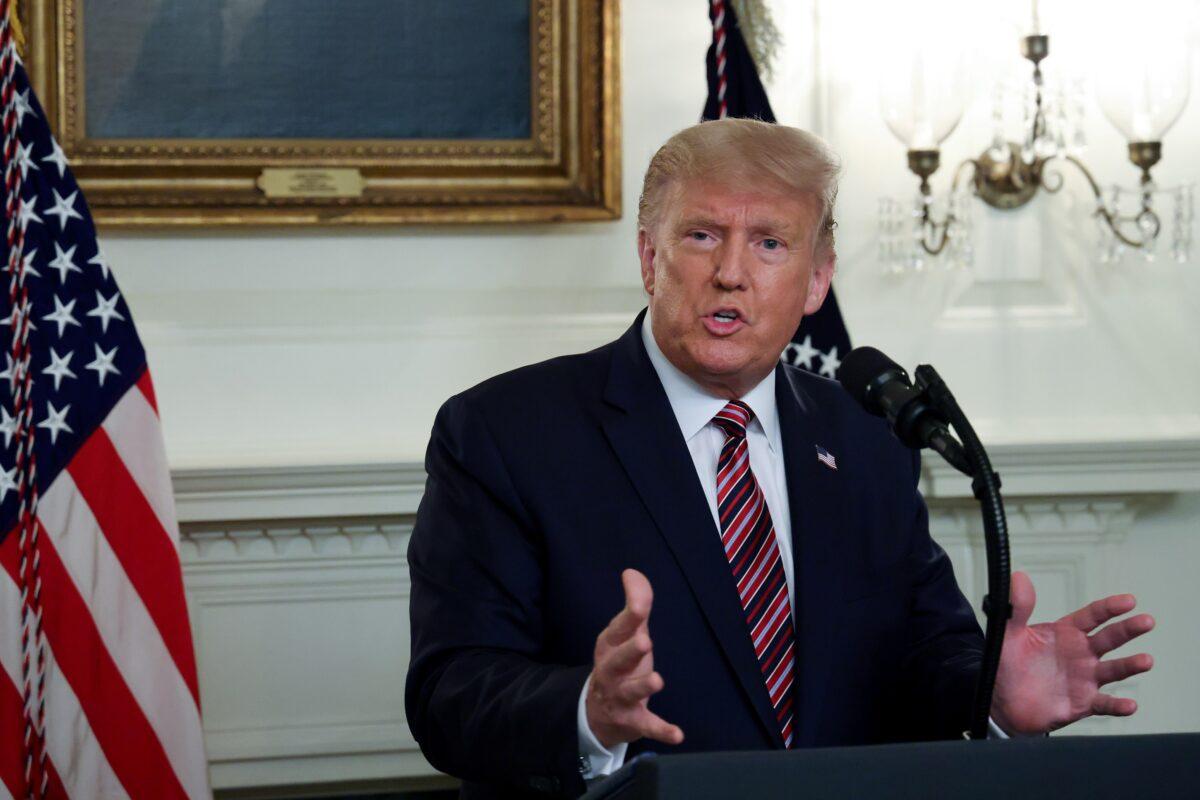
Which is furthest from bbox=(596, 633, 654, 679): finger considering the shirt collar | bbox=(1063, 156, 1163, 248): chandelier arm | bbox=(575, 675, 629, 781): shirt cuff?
bbox=(1063, 156, 1163, 248): chandelier arm

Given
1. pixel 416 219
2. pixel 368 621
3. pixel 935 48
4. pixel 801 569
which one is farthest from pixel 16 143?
pixel 935 48

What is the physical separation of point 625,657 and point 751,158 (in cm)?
91

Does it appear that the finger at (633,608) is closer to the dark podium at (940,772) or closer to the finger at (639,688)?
the finger at (639,688)

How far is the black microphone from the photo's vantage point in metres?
1.33

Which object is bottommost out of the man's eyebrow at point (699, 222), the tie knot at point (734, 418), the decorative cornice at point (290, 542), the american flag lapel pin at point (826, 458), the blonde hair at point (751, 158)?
the decorative cornice at point (290, 542)

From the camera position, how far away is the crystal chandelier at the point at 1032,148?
3.36 metres

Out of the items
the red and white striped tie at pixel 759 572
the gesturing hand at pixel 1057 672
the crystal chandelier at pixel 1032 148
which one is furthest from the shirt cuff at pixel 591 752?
the crystal chandelier at pixel 1032 148

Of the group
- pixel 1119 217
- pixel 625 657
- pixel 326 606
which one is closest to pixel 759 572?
pixel 625 657

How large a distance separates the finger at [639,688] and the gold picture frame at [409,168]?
203cm

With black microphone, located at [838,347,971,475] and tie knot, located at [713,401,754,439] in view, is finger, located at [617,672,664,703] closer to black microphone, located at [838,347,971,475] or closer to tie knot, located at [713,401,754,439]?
black microphone, located at [838,347,971,475]

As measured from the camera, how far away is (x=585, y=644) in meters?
Answer: 2.00

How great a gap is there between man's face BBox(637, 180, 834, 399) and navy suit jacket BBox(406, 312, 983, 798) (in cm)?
11

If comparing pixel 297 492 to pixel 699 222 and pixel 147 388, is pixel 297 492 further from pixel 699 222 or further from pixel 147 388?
pixel 699 222

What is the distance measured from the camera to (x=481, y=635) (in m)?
1.94
